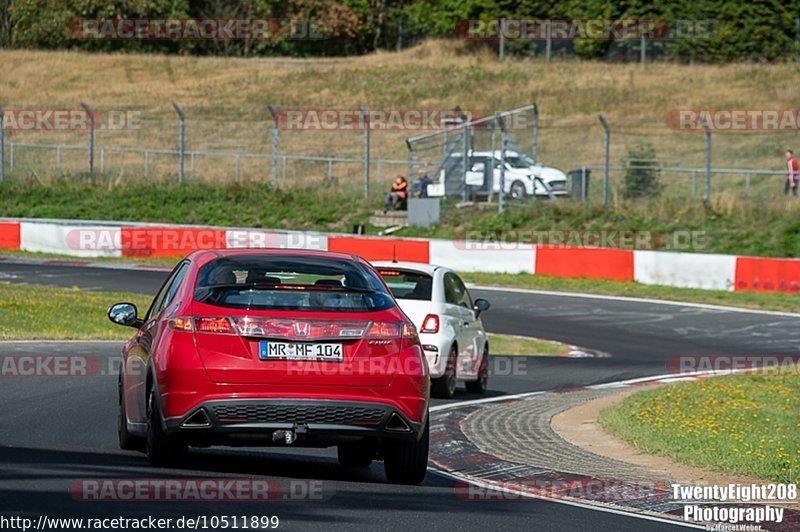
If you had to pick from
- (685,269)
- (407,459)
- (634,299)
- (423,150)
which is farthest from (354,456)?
(423,150)

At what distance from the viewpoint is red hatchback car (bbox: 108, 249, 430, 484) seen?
846 centimetres

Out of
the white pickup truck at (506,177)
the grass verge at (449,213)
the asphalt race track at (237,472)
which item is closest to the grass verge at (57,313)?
the asphalt race track at (237,472)

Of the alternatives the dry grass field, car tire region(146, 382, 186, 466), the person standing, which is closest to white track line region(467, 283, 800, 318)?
the person standing

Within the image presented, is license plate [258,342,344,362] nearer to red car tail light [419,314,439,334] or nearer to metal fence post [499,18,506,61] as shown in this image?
red car tail light [419,314,439,334]

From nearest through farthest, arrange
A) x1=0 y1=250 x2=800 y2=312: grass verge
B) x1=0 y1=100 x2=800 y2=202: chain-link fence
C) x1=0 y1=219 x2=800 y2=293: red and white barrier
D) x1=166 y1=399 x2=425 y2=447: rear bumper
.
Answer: x1=166 y1=399 x2=425 y2=447: rear bumper → x1=0 y1=250 x2=800 y2=312: grass verge → x1=0 y1=219 x2=800 y2=293: red and white barrier → x1=0 y1=100 x2=800 y2=202: chain-link fence

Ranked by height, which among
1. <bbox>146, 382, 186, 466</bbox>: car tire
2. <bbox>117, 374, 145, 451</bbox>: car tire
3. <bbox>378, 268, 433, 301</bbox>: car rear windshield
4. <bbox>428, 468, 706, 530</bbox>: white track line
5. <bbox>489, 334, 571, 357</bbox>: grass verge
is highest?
<bbox>378, 268, 433, 301</bbox>: car rear windshield

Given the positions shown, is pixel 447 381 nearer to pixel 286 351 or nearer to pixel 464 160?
pixel 286 351

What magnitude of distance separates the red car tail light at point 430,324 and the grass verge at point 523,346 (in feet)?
21.1

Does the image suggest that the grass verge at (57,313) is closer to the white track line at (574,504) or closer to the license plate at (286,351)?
the white track line at (574,504)

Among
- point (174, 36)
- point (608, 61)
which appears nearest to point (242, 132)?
point (608, 61)

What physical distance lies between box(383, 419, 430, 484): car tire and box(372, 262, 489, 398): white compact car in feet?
20.3

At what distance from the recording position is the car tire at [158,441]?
28.5 ft

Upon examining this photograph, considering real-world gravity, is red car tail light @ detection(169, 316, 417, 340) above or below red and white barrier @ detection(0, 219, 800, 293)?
above

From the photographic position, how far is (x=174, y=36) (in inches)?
3600
